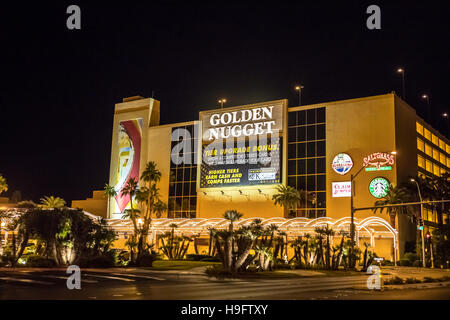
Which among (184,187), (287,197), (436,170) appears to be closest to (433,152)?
(436,170)

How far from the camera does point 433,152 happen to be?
279 feet

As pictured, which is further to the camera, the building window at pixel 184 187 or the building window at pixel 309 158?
the building window at pixel 184 187

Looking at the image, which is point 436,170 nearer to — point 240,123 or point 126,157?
point 240,123

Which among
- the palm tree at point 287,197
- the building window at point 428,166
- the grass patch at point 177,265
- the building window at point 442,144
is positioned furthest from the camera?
the building window at point 442,144

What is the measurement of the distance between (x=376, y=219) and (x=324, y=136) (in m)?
18.6

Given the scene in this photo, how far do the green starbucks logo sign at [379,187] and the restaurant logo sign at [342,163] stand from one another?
12.6 ft

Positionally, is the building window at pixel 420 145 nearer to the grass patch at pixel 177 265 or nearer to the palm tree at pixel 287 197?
the palm tree at pixel 287 197

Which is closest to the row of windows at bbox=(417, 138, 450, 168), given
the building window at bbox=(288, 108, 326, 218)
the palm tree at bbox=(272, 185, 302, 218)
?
the building window at bbox=(288, 108, 326, 218)

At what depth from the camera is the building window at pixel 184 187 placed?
3140 inches

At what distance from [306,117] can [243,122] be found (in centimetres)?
919

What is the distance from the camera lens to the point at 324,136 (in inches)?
2815

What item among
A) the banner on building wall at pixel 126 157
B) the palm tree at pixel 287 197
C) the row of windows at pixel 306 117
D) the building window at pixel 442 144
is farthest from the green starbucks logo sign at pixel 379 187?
the banner on building wall at pixel 126 157

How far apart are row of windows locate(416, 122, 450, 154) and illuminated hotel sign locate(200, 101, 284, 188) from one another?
22469mm
